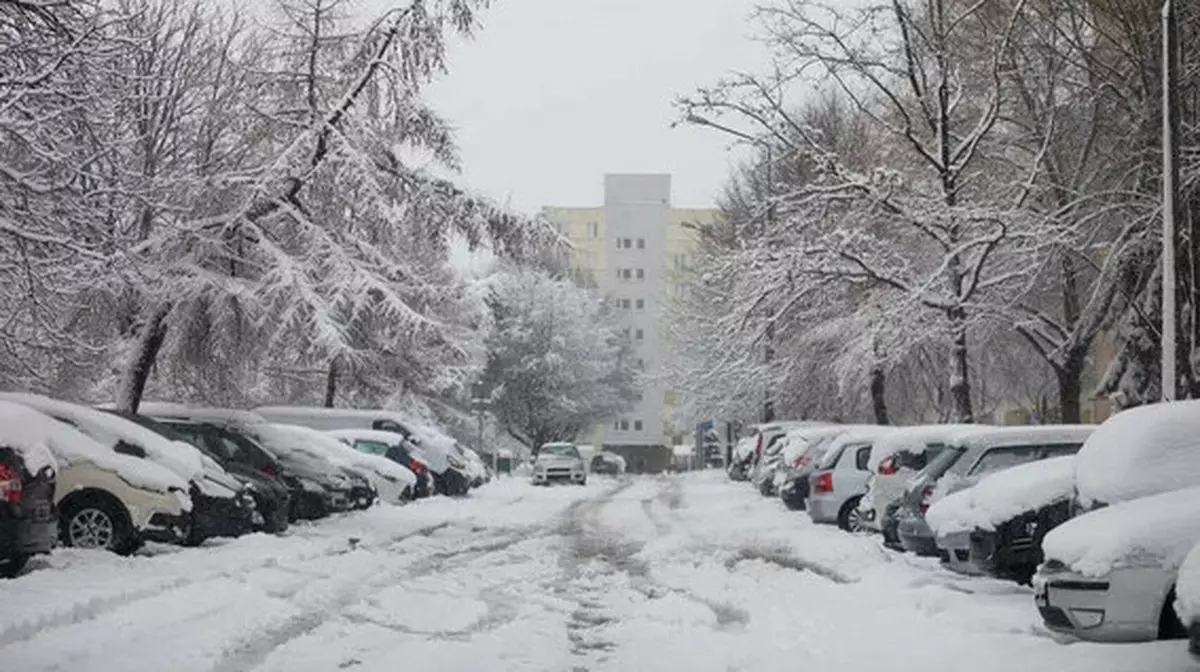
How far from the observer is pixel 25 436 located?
12.8m

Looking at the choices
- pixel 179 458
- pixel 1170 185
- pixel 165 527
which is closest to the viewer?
pixel 165 527

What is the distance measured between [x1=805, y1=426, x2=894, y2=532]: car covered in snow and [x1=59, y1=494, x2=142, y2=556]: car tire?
37.1 ft

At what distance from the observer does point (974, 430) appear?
16.9 meters

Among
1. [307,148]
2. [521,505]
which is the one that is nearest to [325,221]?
[307,148]

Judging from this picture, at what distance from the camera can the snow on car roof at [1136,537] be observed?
9.18 m

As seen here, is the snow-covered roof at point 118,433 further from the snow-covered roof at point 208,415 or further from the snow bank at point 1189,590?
the snow bank at point 1189,590

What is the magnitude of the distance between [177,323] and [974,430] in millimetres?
13224

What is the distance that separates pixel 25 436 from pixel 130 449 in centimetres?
405

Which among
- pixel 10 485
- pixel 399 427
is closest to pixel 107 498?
pixel 10 485

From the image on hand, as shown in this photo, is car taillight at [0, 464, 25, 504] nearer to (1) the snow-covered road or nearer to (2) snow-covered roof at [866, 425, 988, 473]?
(1) the snow-covered road

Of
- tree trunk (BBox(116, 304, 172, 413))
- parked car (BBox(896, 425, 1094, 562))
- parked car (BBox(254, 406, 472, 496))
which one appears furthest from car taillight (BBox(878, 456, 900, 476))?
parked car (BBox(254, 406, 472, 496))

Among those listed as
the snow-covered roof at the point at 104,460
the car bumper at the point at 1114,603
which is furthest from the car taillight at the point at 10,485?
the car bumper at the point at 1114,603

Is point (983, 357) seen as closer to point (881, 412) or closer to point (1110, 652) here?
point (881, 412)

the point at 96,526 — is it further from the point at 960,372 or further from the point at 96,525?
the point at 960,372
